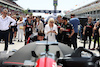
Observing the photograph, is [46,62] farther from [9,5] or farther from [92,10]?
[9,5]

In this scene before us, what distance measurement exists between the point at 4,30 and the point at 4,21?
355 millimetres

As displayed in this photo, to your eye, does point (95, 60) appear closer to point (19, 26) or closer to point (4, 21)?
point (4, 21)

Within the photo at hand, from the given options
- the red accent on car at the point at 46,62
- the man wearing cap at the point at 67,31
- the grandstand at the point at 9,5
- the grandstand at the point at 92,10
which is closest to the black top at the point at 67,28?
the man wearing cap at the point at 67,31

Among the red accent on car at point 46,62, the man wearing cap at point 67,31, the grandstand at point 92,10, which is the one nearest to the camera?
the red accent on car at point 46,62

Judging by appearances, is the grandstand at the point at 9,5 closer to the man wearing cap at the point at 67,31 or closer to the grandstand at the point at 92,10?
the grandstand at the point at 92,10

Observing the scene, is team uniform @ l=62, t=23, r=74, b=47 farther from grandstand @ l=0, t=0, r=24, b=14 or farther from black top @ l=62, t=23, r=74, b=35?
grandstand @ l=0, t=0, r=24, b=14

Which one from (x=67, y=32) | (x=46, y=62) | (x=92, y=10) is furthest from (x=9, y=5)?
(x=46, y=62)

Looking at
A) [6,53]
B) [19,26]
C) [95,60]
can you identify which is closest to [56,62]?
[95,60]

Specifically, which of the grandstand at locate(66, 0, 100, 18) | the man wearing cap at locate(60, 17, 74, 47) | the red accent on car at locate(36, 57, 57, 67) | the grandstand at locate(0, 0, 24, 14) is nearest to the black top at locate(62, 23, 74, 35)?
the man wearing cap at locate(60, 17, 74, 47)

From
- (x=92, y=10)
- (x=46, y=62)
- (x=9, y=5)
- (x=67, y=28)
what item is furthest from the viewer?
(x=9, y=5)

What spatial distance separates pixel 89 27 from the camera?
864 cm

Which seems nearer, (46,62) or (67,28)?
(46,62)

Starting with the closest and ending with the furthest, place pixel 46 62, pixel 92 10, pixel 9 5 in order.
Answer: pixel 46 62 → pixel 92 10 → pixel 9 5

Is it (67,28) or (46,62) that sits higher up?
(67,28)
